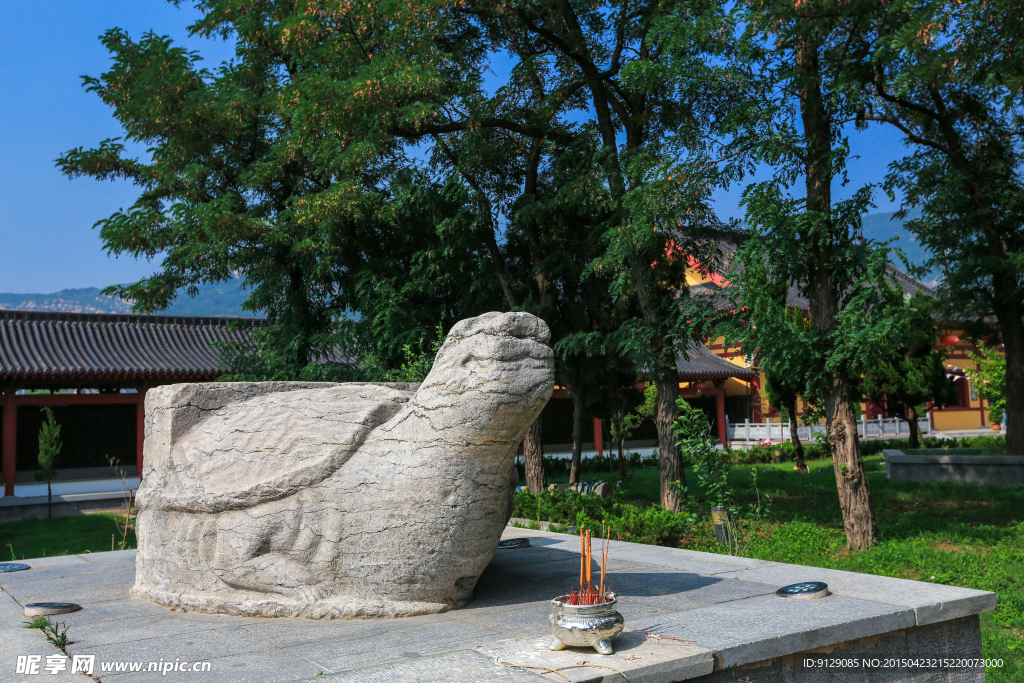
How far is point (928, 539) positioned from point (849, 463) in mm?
1451

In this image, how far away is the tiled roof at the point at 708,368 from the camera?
2464 centimetres

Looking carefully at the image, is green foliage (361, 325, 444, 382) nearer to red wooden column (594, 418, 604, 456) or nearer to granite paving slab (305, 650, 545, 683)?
granite paving slab (305, 650, 545, 683)

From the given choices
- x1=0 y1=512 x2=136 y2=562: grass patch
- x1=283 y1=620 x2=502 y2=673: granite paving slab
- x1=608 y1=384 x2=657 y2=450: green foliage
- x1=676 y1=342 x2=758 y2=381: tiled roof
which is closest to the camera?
x1=283 y1=620 x2=502 y2=673: granite paving slab

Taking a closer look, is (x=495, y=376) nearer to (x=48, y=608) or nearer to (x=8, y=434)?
(x=48, y=608)

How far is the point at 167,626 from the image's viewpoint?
13.8 ft

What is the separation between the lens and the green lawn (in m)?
6.15

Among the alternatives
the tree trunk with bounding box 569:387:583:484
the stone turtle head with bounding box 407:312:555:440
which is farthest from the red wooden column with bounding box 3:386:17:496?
the stone turtle head with bounding box 407:312:555:440

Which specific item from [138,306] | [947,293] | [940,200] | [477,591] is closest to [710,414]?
[947,293]

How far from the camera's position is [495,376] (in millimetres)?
4105

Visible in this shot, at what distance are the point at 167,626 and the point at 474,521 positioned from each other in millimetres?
1745

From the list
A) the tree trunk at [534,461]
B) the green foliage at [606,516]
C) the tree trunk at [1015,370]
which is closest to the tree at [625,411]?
the tree trunk at [534,461]

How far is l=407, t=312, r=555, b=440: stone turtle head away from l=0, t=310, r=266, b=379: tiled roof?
13455mm

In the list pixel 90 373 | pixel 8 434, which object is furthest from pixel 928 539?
pixel 8 434

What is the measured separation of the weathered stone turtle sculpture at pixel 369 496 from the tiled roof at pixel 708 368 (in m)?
20.4
